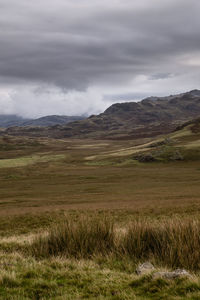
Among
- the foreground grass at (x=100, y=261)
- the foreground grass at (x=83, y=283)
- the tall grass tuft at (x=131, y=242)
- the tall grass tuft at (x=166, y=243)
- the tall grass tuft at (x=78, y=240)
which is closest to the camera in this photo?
the foreground grass at (x=83, y=283)

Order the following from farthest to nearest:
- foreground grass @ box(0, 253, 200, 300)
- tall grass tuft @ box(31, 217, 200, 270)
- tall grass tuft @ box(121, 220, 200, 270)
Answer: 1. tall grass tuft @ box(31, 217, 200, 270)
2. tall grass tuft @ box(121, 220, 200, 270)
3. foreground grass @ box(0, 253, 200, 300)

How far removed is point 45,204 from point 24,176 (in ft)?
144

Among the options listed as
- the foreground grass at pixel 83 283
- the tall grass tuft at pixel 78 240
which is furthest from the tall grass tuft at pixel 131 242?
the foreground grass at pixel 83 283

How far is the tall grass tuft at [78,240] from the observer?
11656mm

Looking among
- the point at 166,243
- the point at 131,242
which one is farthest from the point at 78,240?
the point at 166,243

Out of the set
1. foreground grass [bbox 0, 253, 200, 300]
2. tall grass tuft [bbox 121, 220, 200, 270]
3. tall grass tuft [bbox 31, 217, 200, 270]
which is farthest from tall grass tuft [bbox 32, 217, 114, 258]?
foreground grass [bbox 0, 253, 200, 300]

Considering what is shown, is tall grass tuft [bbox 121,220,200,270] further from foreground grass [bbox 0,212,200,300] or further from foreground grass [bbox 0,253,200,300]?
foreground grass [bbox 0,253,200,300]

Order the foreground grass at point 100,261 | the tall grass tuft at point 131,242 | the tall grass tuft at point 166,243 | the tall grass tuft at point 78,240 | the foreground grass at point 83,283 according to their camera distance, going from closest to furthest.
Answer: the foreground grass at point 83,283, the foreground grass at point 100,261, the tall grass tuft at point 166,243, the tall grass tuft at point 131,242, the tall grass tuft at point 78,240

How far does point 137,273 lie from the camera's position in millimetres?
9273

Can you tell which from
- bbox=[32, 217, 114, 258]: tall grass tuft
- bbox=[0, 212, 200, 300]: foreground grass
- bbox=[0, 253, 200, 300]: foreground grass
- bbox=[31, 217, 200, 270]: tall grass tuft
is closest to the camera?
bbox=[0, 253, 200, 300]: foreground grass

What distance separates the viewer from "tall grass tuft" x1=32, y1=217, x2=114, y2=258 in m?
11.7

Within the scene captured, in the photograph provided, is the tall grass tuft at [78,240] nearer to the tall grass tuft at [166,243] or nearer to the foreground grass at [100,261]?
the foreground grass at [100,261]

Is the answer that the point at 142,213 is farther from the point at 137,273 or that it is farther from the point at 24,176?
the point at 24,176

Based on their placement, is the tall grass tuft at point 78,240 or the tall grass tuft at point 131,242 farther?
the tall grass tuft at point 78,240
